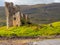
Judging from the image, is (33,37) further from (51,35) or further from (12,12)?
(12,12)

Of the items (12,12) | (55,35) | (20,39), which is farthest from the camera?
(12,12)

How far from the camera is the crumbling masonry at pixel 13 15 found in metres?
69.1

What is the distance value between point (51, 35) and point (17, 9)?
13.2 metres

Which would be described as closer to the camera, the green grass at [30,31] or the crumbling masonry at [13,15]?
the green grass at [30,31]

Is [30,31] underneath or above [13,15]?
underneath

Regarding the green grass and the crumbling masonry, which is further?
the crumbling masonry

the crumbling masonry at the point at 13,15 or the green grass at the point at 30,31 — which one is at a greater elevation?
the crumbling masonry at the point at 13,15

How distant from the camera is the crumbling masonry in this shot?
227 ft

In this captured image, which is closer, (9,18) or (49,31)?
(49,31)

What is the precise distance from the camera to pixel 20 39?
60.1 m

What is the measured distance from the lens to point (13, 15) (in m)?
70.6

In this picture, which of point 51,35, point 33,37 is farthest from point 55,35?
point 33,37

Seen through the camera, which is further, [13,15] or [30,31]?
[13,15]

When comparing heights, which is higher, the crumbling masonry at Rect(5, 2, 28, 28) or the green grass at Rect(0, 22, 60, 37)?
the crumbling masonry at Rect(5, 2, 28, 28)
